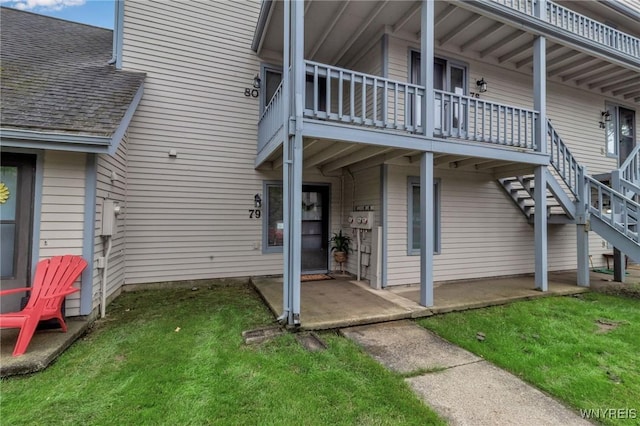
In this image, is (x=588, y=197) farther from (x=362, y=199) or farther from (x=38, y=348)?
(x=38, y=348)

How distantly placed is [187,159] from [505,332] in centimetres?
635

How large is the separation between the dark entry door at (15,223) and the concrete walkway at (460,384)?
4258 mm

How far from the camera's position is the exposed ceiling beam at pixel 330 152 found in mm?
4969

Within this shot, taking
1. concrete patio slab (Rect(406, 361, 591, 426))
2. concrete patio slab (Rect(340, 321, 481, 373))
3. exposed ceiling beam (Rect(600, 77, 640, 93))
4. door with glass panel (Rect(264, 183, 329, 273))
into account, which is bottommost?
concrete patio slab (Rect(406, 361, 591, 426))

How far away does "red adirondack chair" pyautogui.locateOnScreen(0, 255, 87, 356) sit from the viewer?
10.4 ft

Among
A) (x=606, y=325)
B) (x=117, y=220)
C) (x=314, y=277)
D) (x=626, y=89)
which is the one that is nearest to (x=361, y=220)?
(x=314, y=277)

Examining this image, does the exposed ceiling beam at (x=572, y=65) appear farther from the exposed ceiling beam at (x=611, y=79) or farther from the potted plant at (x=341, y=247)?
the potted plant at (x=341, y=247)

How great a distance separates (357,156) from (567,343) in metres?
3.97

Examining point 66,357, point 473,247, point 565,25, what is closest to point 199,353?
point 66,357

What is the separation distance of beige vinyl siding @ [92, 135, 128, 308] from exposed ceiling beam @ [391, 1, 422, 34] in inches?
222

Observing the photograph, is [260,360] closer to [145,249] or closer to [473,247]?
[145,249]

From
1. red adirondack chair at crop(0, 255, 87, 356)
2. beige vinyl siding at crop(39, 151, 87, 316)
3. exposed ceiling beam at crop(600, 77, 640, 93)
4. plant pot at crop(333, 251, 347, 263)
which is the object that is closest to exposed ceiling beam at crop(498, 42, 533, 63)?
exposed ceiling beam at crop(600, 77, 640, 93)

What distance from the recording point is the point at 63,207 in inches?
164

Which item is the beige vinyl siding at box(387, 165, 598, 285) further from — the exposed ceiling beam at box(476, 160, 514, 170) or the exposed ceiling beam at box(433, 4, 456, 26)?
the exposed ceiling beam at box(433, 4, 456, 26)
